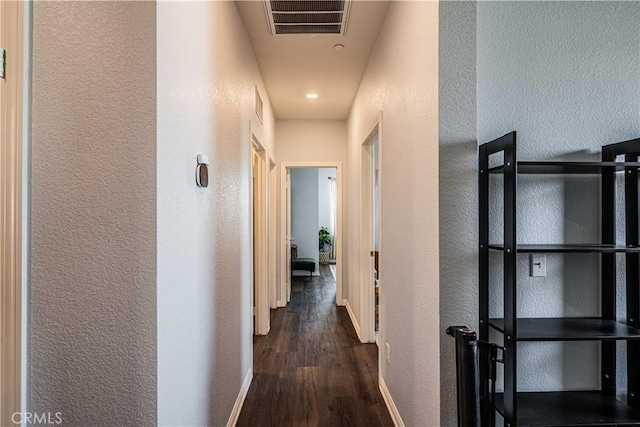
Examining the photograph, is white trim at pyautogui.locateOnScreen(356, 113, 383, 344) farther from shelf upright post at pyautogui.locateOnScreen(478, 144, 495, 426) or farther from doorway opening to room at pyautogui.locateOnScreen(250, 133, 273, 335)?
shelf upright post at pyautogui.locateOnScreen(478, 144, 495, 426)

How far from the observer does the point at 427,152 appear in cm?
160

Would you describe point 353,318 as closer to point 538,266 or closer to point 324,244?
point 538,266

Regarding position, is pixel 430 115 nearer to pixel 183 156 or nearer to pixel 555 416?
pixel 183 156

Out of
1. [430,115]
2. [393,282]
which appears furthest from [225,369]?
[430,115]

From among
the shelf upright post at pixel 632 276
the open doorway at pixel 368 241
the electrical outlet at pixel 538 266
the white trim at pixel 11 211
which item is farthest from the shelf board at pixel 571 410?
the open doorway at pixel 368 241

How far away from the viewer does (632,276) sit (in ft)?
5.01

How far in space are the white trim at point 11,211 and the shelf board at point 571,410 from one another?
1.68 m

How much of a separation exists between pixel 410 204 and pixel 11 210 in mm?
1610

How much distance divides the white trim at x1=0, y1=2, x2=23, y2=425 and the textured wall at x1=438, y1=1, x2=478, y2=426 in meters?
A: 1.49

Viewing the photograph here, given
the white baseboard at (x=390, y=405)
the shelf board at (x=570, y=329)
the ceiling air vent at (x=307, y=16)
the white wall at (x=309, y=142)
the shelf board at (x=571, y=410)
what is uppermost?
the ceiling air vent at (x=307, y=16)

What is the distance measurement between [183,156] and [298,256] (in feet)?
21.6

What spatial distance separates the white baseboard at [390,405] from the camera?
6.91 ft

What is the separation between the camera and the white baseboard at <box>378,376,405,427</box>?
211cm

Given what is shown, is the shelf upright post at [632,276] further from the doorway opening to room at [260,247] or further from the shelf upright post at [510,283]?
the doorway opening to room at [260,247]
